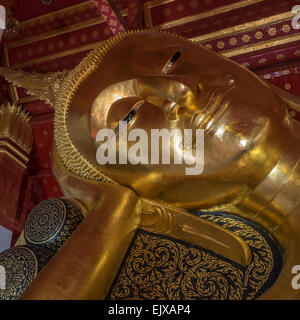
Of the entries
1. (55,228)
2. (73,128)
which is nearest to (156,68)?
(73,128)

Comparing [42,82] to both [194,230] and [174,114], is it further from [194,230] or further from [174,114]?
[194,230]

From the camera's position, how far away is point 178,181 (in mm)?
951

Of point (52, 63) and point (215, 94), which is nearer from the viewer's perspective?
point (215, 94)

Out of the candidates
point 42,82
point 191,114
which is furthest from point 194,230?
point 42,82

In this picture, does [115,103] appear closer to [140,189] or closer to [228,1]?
[140,189]

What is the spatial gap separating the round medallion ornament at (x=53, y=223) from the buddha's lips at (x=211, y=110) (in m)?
0.37

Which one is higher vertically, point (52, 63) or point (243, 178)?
point (52, 63)

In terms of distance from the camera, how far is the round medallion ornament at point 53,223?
→ 0.99 metres

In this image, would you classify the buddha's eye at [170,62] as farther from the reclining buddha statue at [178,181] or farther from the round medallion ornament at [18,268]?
the round medallion ornament at [18,268]

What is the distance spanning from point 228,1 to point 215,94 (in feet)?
3.07

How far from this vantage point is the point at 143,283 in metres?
0.96

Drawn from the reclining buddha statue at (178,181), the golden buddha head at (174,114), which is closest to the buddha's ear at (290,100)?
the reclining buddha statue at (178,181)

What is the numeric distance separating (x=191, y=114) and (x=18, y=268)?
52cm

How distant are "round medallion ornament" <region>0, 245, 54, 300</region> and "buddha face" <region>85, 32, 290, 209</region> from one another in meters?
0.26
